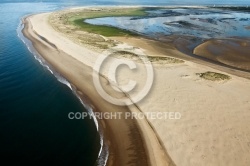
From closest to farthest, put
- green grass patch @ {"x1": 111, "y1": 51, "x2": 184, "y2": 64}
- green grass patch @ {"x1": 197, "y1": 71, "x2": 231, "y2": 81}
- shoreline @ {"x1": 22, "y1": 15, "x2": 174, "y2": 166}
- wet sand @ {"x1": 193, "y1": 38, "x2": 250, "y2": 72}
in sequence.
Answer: shoreline @ {"x1": 22, "y1": 15, "x2": 174, "y2": 166} → green grass patch @ {"x1": 197, "y1": 71, "x2": 231, "y2": 81} → green grass patch @ {"x1": 111, "y1": 51, "x2": 184, "y2": 64} → wet sand @ {"x1": 193, "y1": 38, "x2": 250, "y2": 72}

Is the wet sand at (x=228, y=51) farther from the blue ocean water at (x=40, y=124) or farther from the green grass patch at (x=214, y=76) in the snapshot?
the blue ocean water at (x=40, y=124)

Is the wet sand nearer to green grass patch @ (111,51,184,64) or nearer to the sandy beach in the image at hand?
the sandy beach

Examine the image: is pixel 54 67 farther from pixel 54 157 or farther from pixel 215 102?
pixel 215 102

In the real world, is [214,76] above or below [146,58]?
below

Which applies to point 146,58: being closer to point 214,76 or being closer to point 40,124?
point 214,76

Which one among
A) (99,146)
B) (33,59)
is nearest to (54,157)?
(99,146)

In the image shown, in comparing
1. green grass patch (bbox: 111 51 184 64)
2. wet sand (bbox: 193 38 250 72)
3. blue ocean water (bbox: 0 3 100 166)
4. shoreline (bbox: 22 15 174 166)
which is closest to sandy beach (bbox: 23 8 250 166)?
shoreline (bbox: 22 15 174 166)

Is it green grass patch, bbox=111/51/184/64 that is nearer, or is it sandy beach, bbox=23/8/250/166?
sandy beach, bbox=23/8/250/166


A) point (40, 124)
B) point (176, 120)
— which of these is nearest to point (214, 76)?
point (176, 120)
